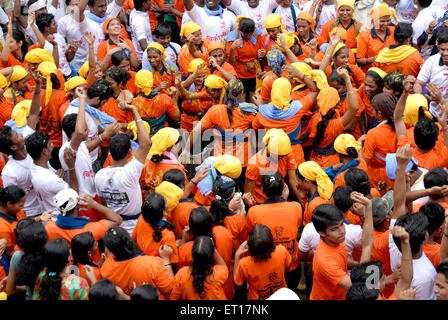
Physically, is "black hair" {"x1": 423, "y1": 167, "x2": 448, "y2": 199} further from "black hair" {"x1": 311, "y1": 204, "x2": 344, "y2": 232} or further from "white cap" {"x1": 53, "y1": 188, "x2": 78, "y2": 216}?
"white cap" {"x1": 53, "y1": 188, "x2": 78, "y2": 216}

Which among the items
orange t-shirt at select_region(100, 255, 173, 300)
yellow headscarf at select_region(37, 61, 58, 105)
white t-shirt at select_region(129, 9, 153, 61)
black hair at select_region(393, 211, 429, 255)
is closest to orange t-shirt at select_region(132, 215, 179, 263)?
orange t-shirt at select_region(100, 255, 173, 300)

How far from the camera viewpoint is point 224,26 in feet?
28.6

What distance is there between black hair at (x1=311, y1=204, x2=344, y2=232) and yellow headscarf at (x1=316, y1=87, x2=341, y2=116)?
2.15 meters

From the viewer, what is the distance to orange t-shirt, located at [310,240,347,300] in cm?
389

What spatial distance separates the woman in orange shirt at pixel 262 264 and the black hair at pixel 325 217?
14.7 inches

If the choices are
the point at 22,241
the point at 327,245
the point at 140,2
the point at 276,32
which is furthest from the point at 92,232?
the point at 140,2

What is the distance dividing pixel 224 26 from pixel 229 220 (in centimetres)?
492

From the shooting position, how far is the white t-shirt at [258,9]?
899 cm

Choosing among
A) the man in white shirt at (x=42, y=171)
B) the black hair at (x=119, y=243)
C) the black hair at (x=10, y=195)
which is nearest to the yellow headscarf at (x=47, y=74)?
the man in white shirt at (x=42, y=171)

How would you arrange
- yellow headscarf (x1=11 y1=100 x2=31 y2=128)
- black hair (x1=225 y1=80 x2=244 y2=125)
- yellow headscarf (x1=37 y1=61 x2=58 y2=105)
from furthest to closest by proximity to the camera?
yellow headscarf (x1=37 y1=61 x2=58 y2=105), black hair (x1=225 y1=80 x2=244 y2=125), yellow headscarf (x1=11 y1=100 x2=31 y2=128)

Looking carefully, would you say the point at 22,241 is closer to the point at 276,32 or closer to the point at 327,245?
the point at 327,245

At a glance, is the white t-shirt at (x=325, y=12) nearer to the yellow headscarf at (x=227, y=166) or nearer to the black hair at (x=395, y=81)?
the black hair at (x=395, y=81)

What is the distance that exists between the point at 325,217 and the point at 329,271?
0.41 metres

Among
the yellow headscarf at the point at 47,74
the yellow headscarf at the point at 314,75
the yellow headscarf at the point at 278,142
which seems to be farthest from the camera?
the yellow headscarf at the point at 47,74
